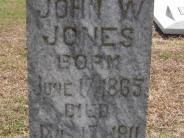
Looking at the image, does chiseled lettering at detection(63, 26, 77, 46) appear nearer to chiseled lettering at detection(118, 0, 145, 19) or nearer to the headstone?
the headstone

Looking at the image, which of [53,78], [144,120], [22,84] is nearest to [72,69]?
[53,78]

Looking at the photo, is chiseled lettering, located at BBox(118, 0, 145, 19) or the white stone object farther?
the white stone object

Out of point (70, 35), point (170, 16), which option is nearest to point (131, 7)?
point (70, 35)

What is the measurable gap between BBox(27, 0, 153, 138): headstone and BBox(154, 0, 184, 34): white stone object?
280 inches

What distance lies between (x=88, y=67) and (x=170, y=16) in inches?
307

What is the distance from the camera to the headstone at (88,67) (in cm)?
325

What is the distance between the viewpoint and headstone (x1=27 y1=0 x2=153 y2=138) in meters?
3.25

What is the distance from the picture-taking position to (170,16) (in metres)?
10.9

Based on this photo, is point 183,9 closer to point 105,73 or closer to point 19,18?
point 19,18

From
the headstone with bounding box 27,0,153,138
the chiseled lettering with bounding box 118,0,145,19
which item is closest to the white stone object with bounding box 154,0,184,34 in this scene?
the headstone with bounding box 27,0,153,138

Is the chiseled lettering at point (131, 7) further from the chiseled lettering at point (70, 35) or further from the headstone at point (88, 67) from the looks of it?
the chiseled lettering at point (70, 35)

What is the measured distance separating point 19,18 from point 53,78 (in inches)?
356

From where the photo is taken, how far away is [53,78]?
3408 mm

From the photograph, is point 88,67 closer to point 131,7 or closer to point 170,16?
point 131,7
